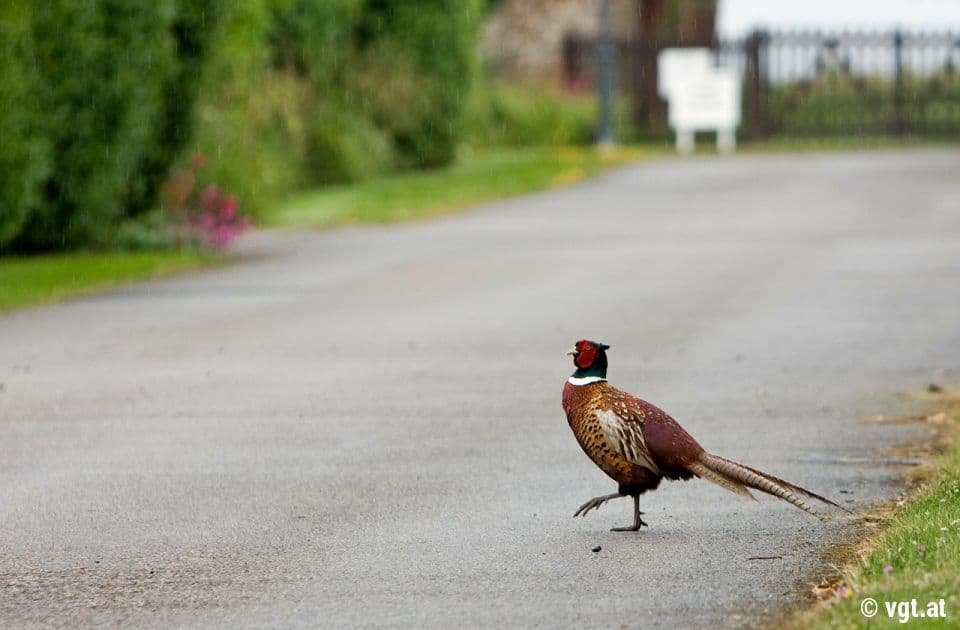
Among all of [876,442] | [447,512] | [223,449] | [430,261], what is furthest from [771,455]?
[430,261]

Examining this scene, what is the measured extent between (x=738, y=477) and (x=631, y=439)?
0.46 m

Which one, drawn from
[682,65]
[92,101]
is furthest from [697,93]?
[92,101]

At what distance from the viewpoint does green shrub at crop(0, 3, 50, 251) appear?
20.4 meters

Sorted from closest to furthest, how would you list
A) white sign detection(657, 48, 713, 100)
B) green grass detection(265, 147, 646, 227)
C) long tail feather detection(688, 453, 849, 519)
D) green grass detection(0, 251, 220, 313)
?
long tail feather detection(688, 453, 849, 519)
green grass detection(0, 251, 220, 313)
green grass detection(265, 147, 646, 227)
white sign detection(657, 48, 713, 100)

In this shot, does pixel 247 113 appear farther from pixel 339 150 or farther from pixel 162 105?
pixel 162 105

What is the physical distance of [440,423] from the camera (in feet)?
39.7

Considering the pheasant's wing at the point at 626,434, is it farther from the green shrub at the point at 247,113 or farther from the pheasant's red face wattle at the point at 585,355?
the green shrub at the point at 247,113

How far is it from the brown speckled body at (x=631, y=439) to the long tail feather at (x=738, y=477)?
0.06 meters

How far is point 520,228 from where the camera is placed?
89.2ft

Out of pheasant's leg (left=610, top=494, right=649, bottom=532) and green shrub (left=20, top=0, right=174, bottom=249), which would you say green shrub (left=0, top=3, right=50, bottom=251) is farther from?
pheasant's leg (left=610, top=494, right=649, bottom=532)

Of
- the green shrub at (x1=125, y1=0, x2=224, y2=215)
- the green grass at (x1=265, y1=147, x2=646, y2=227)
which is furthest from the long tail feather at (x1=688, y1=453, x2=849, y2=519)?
the green grass at (x1=265, y1=147, x2=646, y2=227)

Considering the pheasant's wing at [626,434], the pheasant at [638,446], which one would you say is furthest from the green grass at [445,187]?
the pheasant's wing at [626,434]

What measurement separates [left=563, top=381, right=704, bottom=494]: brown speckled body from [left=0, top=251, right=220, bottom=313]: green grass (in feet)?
36.5

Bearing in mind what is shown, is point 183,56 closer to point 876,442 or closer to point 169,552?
point 876,442
